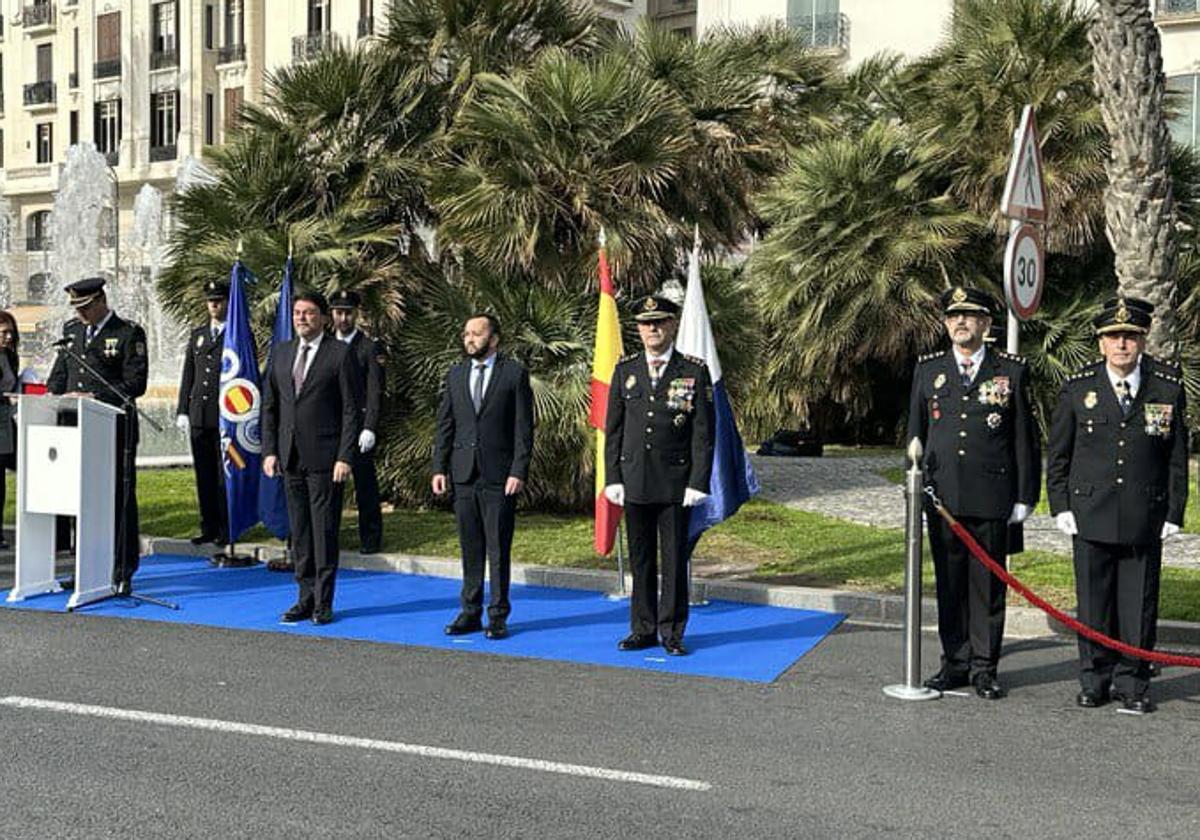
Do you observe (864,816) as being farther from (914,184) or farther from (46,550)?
(914,184)

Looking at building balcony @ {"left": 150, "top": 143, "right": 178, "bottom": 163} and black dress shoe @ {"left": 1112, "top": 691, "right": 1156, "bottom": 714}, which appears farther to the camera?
building balcony @ {"left": 150, "top": 143, "right": 178, "bottom": 163}

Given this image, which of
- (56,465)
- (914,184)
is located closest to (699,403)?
(56,465)

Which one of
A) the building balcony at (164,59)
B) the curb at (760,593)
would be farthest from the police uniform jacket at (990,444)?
the building balcony at (164,59)

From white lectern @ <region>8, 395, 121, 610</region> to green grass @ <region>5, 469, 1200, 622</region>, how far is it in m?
2.49

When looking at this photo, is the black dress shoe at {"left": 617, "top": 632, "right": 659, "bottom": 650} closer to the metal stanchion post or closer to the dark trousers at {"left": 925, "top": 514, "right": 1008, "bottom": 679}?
the metal stanchion post

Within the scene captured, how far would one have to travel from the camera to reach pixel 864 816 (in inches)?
205

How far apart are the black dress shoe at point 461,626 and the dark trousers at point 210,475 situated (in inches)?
131

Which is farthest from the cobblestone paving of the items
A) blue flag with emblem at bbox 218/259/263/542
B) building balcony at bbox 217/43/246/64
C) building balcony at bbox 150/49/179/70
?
building balcony at bbox 150/49/179/70

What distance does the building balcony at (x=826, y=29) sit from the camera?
35281 mm

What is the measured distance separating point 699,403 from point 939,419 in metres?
1.44

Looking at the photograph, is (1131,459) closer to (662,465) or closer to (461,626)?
(662,465)

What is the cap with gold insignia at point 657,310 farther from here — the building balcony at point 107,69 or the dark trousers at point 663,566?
the building balcony at point 107,69

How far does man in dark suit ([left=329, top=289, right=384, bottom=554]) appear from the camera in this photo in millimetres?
9438

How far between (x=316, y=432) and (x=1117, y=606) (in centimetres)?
474
